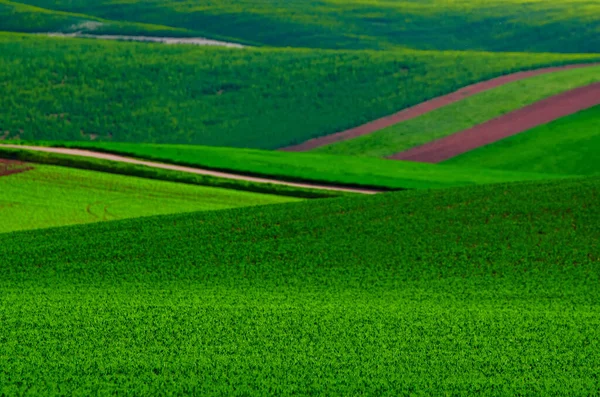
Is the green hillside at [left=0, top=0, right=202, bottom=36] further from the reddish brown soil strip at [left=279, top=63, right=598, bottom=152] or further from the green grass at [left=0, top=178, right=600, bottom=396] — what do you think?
the green grass at [left=0, top=178, right=600, bottom=396]

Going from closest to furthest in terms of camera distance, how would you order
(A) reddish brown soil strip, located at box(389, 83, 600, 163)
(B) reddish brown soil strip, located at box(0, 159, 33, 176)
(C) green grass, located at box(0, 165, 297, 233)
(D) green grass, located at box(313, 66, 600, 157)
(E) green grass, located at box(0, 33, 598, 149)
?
(C) green grass, located at box(0, 165, 297, 233)
(B) reddish brown soil strip, located at box(0, 159, 33, 176)
(A) reddish brown soil strip, located at box(389, 83, 600, 163)
(D) green grass, located at box(313, 66, 600, 157)
(E) green grass, located at box(0, 33, 598, 149)

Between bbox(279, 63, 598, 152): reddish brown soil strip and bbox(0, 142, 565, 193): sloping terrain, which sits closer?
bbox(0, 142, 565, 193): sloping terrain

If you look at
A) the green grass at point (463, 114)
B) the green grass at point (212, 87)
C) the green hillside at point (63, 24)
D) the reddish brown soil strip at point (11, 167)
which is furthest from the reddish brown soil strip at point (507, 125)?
Result: the green hillside at point (63, 24)

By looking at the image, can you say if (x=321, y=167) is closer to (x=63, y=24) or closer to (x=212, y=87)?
(x=212, y=87)

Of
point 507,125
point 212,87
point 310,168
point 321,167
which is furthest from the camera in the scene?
point 212,87

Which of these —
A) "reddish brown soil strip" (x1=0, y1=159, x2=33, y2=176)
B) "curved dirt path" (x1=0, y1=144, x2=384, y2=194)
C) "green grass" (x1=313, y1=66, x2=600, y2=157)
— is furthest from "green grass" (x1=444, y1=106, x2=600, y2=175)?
"reddish brown soil strip" (x1=0, y1=159, x2=33, y2=176)

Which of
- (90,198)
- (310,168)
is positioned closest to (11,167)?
(90,198)

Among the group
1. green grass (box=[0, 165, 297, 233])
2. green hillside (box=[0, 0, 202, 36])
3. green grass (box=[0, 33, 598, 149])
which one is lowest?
green grass (box=[0, 165, 297, 233])
